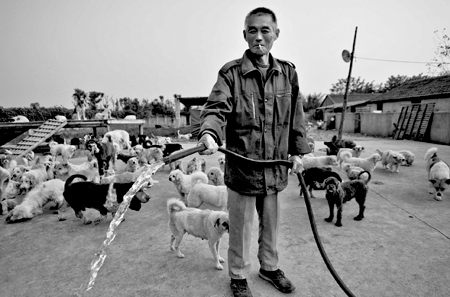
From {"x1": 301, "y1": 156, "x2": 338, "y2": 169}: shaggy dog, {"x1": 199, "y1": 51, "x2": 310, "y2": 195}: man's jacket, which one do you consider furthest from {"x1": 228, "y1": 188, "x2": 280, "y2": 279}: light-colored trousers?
{"x1": 301, "y1": 156, "x2": 338, "y2": 169}: shaggy dog

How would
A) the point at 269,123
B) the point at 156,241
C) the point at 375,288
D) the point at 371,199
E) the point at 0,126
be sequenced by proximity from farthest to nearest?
the point at 0,126, the point at 371,199, the point at 156,241, the point at 375,288, the point at 269,123

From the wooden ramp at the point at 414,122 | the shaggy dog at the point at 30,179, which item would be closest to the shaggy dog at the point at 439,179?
the shaggy dog at the point at 30,179

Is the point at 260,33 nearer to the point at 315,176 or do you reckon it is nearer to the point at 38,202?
the point at 315,176

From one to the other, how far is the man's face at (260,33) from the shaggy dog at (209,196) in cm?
264

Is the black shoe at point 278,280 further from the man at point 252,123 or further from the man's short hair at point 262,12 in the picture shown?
the man's short hair at point 262,12

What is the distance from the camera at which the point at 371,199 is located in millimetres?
5117

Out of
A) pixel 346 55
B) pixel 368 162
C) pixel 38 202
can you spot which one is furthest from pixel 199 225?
pixel 346 55

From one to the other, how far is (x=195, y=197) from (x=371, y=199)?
355 cm

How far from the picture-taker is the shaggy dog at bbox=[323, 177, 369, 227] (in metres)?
3.91

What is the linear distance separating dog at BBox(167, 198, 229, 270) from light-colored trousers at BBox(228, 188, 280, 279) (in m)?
0.39

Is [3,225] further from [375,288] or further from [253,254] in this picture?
[375,288]

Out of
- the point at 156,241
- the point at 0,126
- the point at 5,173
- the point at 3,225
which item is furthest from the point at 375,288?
the point at 0,126

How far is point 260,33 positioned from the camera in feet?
7.12

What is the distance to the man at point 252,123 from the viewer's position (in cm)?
218
